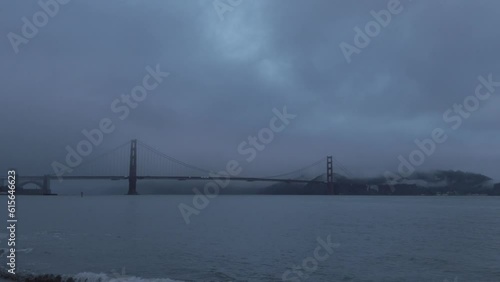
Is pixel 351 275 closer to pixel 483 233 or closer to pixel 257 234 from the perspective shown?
pixel 257 234

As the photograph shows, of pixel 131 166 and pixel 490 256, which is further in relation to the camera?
pixel 131 166

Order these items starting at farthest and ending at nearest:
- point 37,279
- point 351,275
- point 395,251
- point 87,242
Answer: point 87,242
point 395,251
point 351,275
point 37,279

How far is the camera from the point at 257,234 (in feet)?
90.5

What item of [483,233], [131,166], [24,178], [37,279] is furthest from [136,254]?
[131,166]

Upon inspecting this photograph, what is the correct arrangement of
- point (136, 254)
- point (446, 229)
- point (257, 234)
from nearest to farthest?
point (136, 254) < point (257, 234) < point (446, 229)

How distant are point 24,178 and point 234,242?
166 feet

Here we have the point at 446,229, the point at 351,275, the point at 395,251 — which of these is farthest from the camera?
the point at 446,229

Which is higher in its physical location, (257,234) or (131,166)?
(131,166)

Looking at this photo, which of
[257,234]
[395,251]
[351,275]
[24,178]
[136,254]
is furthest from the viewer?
[24,178]

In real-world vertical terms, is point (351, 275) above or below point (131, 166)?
below

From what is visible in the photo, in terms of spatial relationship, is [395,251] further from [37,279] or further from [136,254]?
[37,279]

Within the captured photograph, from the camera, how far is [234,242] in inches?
928

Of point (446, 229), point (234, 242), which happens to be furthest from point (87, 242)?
point (446, 229)

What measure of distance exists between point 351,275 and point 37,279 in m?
8.52
